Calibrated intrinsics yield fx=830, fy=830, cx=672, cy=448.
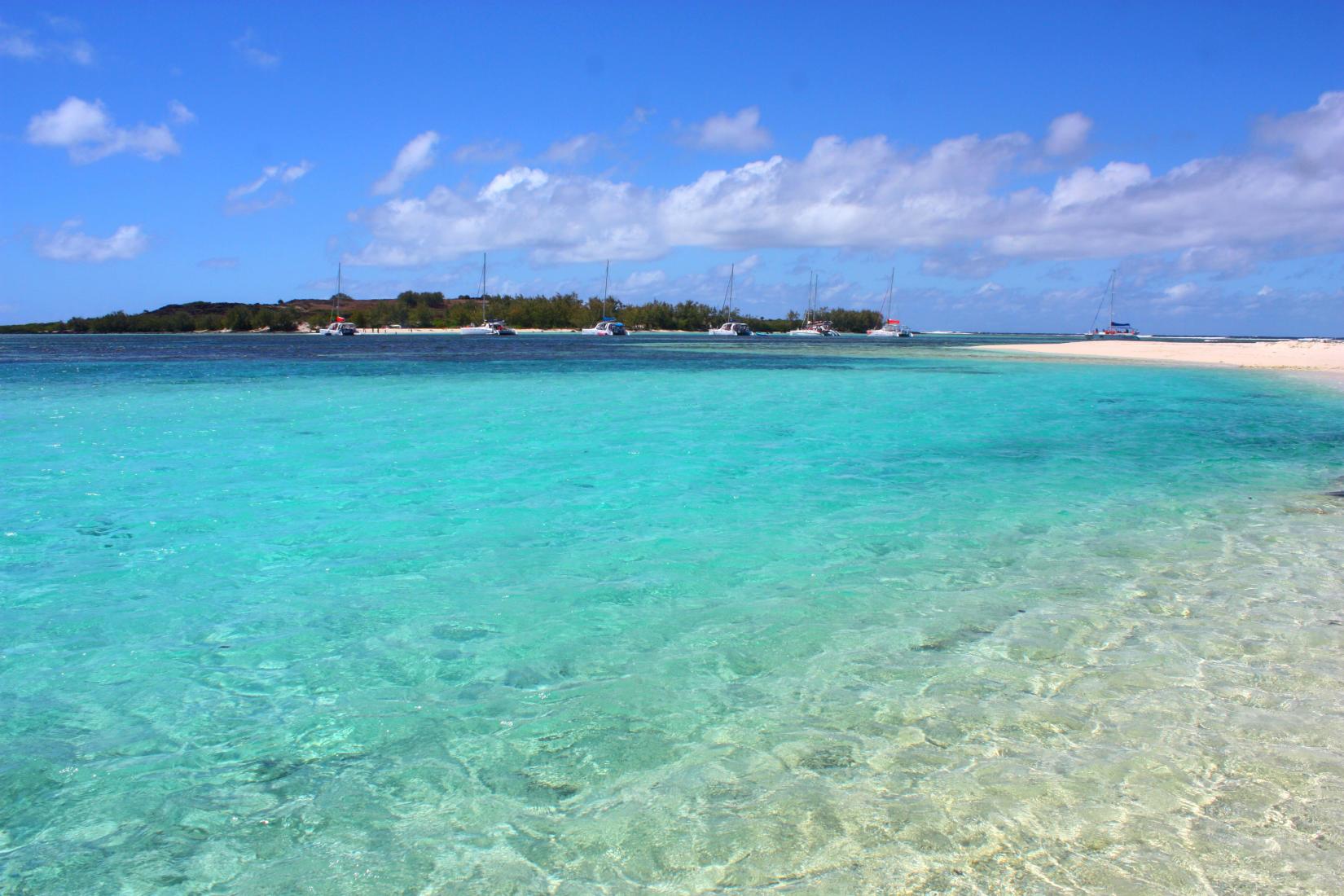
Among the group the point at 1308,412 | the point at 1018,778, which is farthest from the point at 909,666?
the point at 1308,412

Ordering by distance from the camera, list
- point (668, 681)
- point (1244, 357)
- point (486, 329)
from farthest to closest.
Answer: point (486, 329), point (1244, 357), point (668, 681)

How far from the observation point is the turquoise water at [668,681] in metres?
3.41

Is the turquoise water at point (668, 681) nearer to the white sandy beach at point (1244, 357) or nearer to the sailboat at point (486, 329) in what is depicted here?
the white sandy beach at point (1244, 357)

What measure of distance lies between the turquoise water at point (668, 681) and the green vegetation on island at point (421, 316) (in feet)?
507

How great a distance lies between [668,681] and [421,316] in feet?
559

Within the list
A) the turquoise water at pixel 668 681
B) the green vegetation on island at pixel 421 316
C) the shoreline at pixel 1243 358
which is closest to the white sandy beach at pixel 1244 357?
the shoreline at pixel 1243 358

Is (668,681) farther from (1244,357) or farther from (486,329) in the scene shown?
(486,329)

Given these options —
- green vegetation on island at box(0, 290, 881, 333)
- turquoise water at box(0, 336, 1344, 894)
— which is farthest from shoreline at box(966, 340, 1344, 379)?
green vegetation on island at box(0, 290, 881, 333)

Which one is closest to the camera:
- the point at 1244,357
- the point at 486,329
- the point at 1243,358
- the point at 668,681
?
the point at 668,681

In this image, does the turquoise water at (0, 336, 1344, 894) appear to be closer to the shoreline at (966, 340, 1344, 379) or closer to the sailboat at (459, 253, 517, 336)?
the shoreline at (966, 340, 1344, 379)

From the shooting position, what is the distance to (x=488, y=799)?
3.81 m

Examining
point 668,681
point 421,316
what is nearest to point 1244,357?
point 668,681

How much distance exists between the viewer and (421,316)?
16550 centimetres

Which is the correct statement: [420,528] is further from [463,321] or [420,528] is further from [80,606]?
[463,321]
